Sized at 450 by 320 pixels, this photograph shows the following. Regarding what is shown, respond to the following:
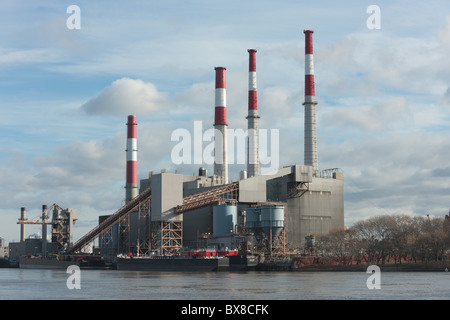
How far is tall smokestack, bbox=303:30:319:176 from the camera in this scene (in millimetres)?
124312

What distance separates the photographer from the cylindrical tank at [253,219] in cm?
11812

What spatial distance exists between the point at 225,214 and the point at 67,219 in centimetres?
5098

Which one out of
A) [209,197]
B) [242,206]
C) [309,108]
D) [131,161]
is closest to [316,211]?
[242,206]

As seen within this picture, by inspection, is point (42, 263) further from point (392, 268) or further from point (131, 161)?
point (392, 268)

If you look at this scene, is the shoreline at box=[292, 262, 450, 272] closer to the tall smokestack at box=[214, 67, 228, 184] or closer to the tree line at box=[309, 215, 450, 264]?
the tree line at box=[309, 215, 450, 264]

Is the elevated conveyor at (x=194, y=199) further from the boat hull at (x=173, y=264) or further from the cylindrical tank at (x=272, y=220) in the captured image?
the boat hull at (x=173, y=264)

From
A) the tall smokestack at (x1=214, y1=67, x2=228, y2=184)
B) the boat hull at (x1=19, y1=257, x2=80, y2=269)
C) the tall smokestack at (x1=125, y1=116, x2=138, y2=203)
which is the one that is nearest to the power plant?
the tall smokestack at (x1=214, y1=67, x2=228, y2=184)

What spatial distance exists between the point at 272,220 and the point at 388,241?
1925 cm

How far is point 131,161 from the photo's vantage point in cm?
14400

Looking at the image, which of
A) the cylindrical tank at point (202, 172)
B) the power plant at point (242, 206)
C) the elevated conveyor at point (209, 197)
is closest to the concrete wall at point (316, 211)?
the power plant at point (242, 206)

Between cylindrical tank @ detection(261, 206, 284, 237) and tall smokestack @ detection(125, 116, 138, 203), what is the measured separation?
37.1 metres
